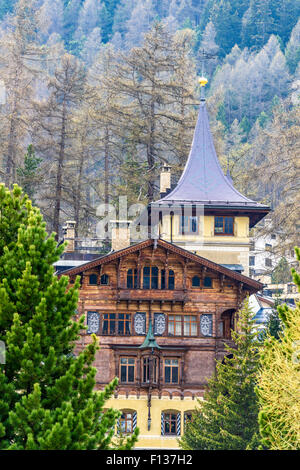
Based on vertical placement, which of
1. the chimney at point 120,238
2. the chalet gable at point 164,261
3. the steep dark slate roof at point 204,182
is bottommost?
the chalet gable at point 164,261

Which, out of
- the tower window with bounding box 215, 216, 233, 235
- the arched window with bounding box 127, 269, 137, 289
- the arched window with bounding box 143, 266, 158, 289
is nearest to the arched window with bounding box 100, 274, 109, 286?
the arched window with bounding box 127, 269, 137, 289

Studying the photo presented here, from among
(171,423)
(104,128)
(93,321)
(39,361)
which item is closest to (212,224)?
(93,321)

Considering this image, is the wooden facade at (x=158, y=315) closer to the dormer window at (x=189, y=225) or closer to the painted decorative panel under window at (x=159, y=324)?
the painted decorative panel under window at (x=159, y=324)

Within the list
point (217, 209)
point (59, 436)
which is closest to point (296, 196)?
point (217, 209)

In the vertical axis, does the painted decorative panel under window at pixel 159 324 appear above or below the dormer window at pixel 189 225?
below

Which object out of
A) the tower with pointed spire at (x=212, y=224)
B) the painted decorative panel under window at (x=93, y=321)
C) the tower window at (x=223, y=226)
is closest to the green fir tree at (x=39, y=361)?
the painted decorative panel under window at (x=93, y=321)

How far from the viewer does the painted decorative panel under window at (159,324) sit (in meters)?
38.7

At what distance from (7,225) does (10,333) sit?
10.3 ft

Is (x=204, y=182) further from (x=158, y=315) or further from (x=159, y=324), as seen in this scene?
(x=159, y=324)

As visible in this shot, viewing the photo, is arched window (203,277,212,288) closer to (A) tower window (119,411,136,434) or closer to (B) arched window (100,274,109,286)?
(B) arched window (100,274,109,286)

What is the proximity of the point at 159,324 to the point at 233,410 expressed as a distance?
8.09 m

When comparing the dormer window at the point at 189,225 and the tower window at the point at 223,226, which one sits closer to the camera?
the dormer window at the point at 189,225

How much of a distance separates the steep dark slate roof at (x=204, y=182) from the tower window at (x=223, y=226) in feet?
2.97

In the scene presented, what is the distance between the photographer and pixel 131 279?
38938mm
